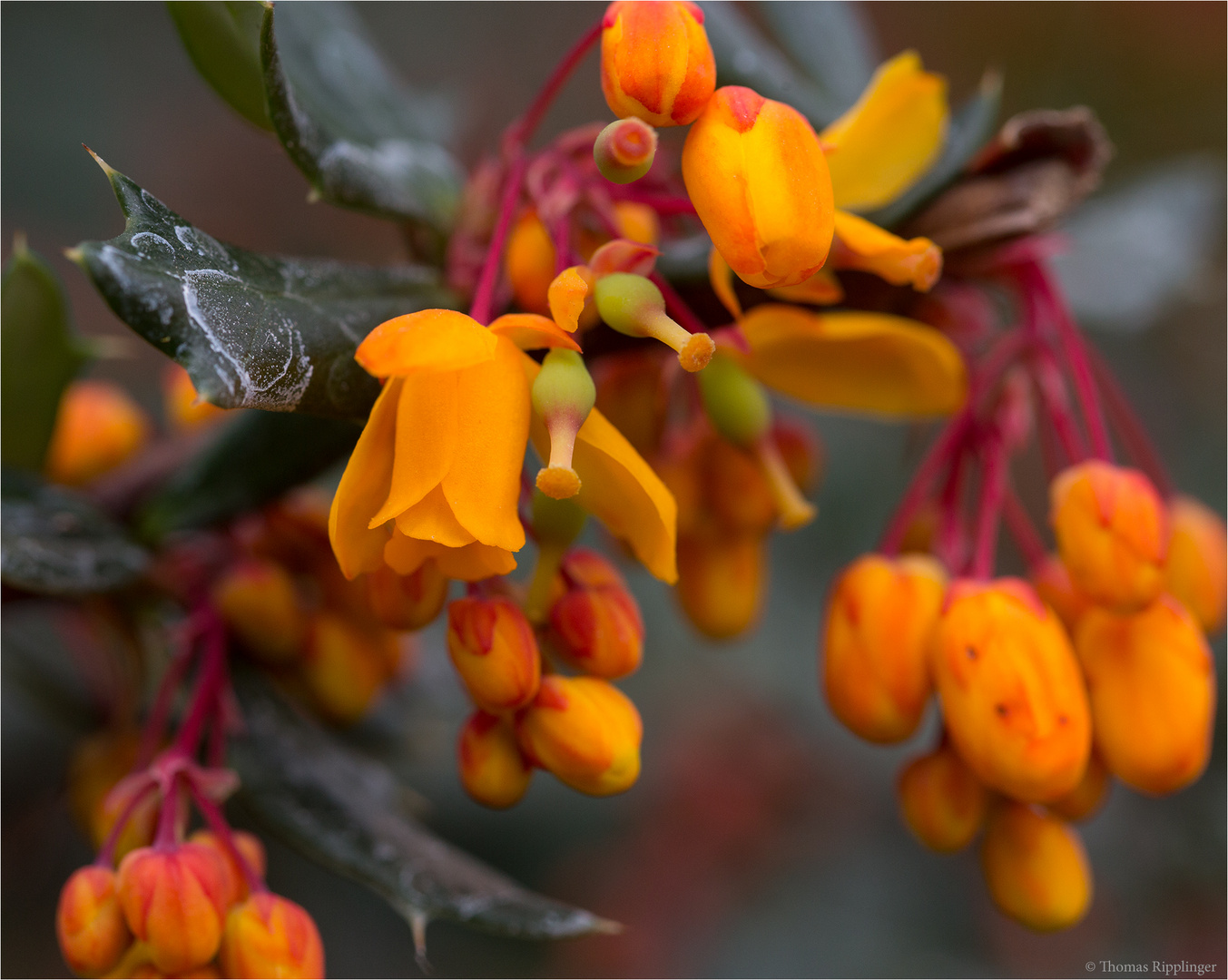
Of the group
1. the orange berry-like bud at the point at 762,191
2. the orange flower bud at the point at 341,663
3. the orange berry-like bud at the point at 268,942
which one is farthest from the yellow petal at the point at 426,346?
the orange flower bud at the point at 341,663

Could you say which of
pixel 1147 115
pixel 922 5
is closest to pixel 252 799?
pixel 1147 115

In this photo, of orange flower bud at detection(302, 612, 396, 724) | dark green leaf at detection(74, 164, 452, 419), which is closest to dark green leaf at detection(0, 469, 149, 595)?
Result: orange flower bud at detection(302, 612, 396, 724)

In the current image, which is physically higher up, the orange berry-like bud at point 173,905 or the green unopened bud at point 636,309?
the green unopened bud at point 636,309

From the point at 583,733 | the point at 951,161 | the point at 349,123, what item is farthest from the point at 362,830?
the point at 951,161

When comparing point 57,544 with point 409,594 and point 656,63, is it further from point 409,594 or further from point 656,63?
point 656,63

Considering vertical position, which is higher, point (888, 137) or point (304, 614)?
point (888, 137)

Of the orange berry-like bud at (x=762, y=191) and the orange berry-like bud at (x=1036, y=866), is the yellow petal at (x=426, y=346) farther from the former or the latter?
the orange berry-like bud at (x=1036, y=866)
